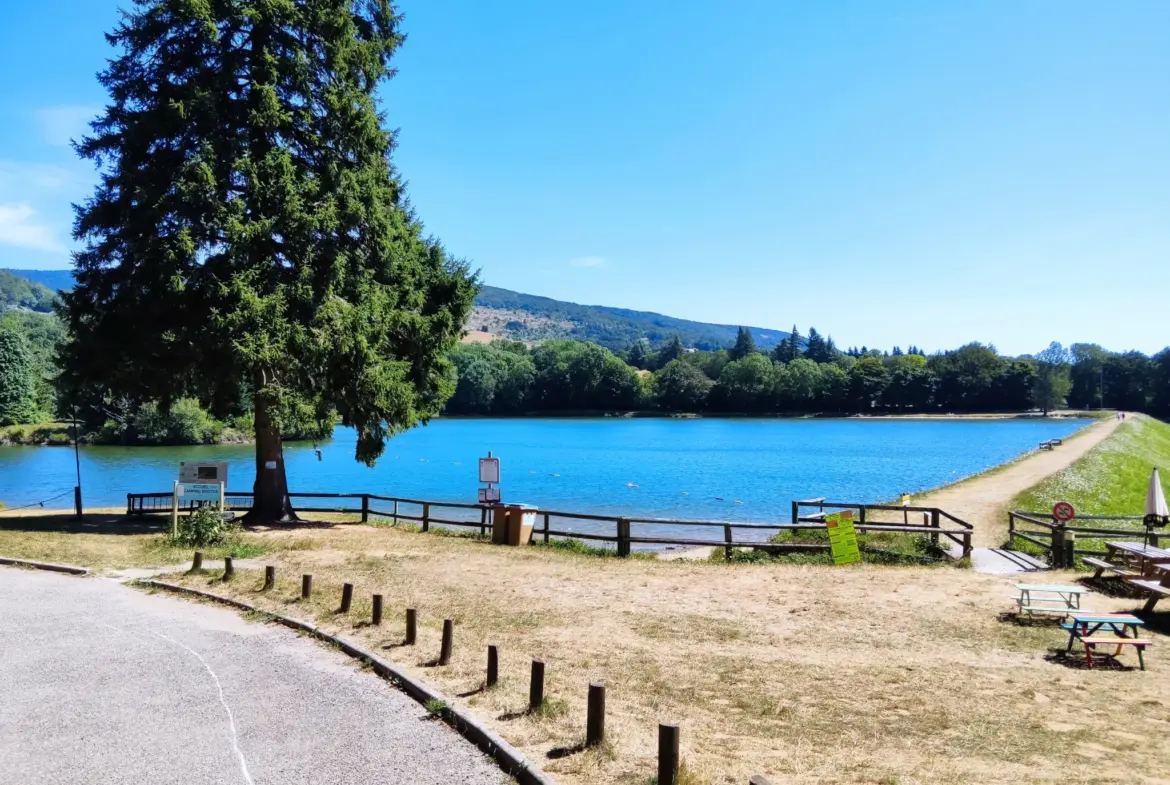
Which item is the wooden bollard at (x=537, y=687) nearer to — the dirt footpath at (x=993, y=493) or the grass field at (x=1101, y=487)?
the grass field at (x=1101, y=487)

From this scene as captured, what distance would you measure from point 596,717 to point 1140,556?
1188 centimetres

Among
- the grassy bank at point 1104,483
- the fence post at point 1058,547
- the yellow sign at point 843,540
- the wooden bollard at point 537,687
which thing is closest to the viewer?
the wooden bollard at point 537,687

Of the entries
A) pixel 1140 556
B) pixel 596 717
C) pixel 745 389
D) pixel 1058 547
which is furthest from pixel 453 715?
pixel 745 389

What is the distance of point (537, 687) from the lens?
7598mm

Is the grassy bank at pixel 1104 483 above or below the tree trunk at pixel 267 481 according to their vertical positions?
below

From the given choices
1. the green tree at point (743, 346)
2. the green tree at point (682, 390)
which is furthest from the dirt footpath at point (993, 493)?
the green tree at point (743, 346)

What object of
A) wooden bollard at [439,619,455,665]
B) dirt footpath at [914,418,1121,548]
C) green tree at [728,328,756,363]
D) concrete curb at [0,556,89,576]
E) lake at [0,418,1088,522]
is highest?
green tree at [728,328,756,363]

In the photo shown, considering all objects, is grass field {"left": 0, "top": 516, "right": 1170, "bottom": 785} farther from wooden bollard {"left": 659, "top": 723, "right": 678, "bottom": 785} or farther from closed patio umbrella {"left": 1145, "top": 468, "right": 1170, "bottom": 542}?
closed patio umbrella {"left": 1145, "top": 468, "right": 1170, "bottom": 542}

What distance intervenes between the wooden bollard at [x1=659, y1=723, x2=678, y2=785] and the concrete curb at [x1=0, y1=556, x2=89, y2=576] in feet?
47.3

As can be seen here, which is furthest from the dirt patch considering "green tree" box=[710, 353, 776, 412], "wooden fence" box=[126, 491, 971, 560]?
"green tree" box=[710, 353, 776, 412]

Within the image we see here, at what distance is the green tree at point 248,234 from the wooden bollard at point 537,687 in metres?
15.4

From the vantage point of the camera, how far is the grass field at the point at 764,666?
6695mm

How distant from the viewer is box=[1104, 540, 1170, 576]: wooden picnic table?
520 inches

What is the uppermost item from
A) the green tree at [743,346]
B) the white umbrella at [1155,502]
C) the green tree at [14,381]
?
the green tree at [743,346]
